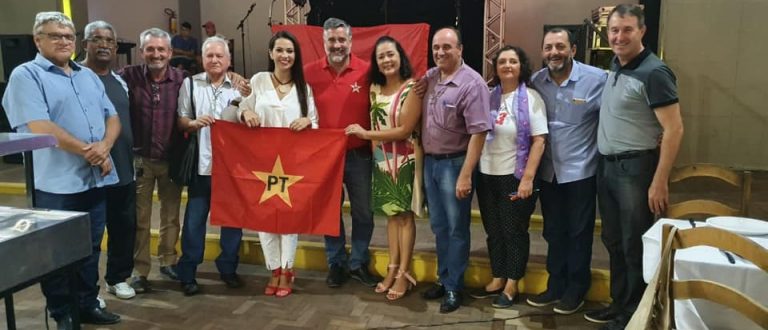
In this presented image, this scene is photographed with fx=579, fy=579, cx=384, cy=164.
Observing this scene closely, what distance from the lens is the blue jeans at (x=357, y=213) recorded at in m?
3.41

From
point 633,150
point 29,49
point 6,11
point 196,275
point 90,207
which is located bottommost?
point 196,275

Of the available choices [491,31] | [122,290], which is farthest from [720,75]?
[122,290]

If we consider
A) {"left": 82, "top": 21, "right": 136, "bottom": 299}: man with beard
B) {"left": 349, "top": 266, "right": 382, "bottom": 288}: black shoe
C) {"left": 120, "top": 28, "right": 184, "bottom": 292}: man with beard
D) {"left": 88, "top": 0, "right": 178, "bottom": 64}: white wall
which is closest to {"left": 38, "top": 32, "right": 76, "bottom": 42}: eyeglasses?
{"left": 82, "top": 21, "right": 136, "bottom": 299}: man with beard

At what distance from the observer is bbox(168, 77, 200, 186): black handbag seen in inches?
132

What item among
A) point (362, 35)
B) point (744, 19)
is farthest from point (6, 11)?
point (744, 19)

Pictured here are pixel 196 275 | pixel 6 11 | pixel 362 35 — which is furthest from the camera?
pixel 6 11

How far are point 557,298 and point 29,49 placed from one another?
7510 mm

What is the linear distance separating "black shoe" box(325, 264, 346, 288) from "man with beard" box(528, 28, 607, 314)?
4.13 feet

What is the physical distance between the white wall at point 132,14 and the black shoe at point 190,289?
7637mm

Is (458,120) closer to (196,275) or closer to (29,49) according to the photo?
(196,275)

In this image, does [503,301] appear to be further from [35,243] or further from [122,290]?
[35,243]

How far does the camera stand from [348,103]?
10.9 ft

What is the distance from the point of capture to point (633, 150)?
2.67 metres

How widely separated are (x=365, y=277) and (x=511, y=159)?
121cm
